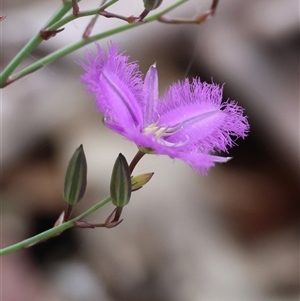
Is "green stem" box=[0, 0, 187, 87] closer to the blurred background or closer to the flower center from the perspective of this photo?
the flower center

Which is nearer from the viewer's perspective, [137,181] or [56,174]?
Answer: [137,181]

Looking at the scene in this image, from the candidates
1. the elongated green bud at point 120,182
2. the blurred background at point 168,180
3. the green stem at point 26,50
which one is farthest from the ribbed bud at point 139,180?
the blurred background at point 168,180

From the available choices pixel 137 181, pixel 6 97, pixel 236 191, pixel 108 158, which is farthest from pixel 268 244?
pixel 137 181

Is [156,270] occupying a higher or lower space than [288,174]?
lower

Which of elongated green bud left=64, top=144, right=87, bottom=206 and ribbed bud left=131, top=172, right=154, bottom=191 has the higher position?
elongated green bud left=64, top=144, right=87, bottom=206

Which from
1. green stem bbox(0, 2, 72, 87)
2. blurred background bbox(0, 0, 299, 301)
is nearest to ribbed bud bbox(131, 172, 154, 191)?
green stem bbox(0, 2, 72, 87)

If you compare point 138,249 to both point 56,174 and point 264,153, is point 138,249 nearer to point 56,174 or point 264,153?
point 56,174

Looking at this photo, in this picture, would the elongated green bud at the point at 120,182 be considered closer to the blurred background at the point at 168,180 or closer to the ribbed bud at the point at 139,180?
the ribbed bud at the point at 139,180
